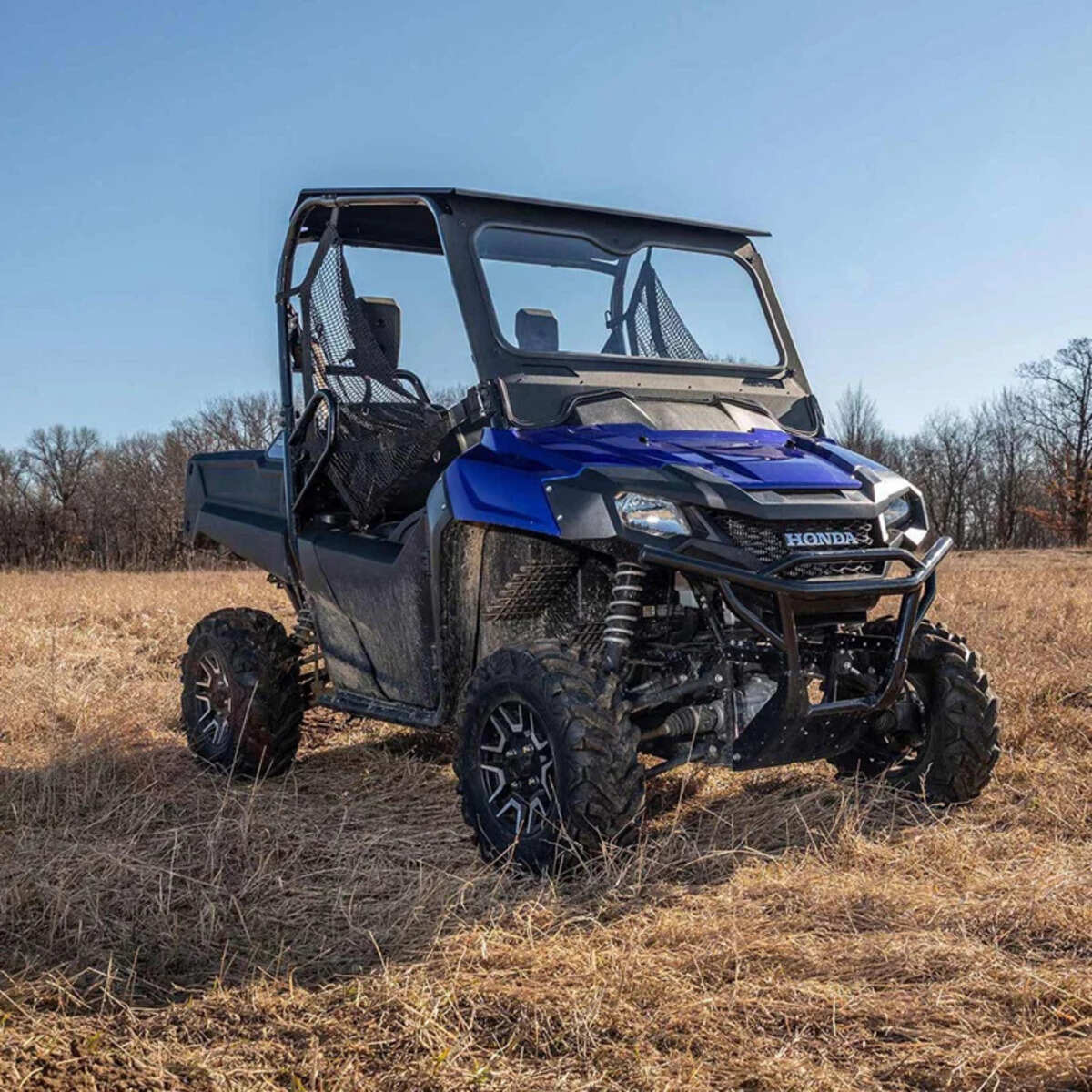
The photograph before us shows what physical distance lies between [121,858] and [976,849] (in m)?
2.88

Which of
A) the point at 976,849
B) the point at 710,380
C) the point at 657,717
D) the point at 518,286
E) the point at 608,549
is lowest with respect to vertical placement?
the point at 976,849

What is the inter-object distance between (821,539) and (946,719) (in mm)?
1095

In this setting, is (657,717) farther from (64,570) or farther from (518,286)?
(64,570)

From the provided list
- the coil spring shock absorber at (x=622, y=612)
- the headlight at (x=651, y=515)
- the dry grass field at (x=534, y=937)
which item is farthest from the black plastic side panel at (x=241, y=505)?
the headlight at (x=651, y=515)

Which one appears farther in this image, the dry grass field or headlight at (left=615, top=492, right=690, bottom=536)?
headlight at (left=615, top=492, right=690, bottom=536)

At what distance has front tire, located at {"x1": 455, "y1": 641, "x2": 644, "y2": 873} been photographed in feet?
12.6

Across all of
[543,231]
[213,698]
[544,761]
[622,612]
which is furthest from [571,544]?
[213,698]

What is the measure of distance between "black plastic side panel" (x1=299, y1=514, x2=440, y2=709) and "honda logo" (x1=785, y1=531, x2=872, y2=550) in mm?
1403

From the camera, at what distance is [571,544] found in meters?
4.31

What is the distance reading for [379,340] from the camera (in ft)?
17.4

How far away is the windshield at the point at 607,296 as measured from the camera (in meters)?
4.93

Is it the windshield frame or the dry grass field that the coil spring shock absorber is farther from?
the windshield frame

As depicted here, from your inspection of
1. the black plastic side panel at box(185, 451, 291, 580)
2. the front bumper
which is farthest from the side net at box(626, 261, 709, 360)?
the black plastic side panel at box(185, 451, 291, 580)

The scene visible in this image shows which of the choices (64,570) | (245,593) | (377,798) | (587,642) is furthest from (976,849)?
(64,570)
